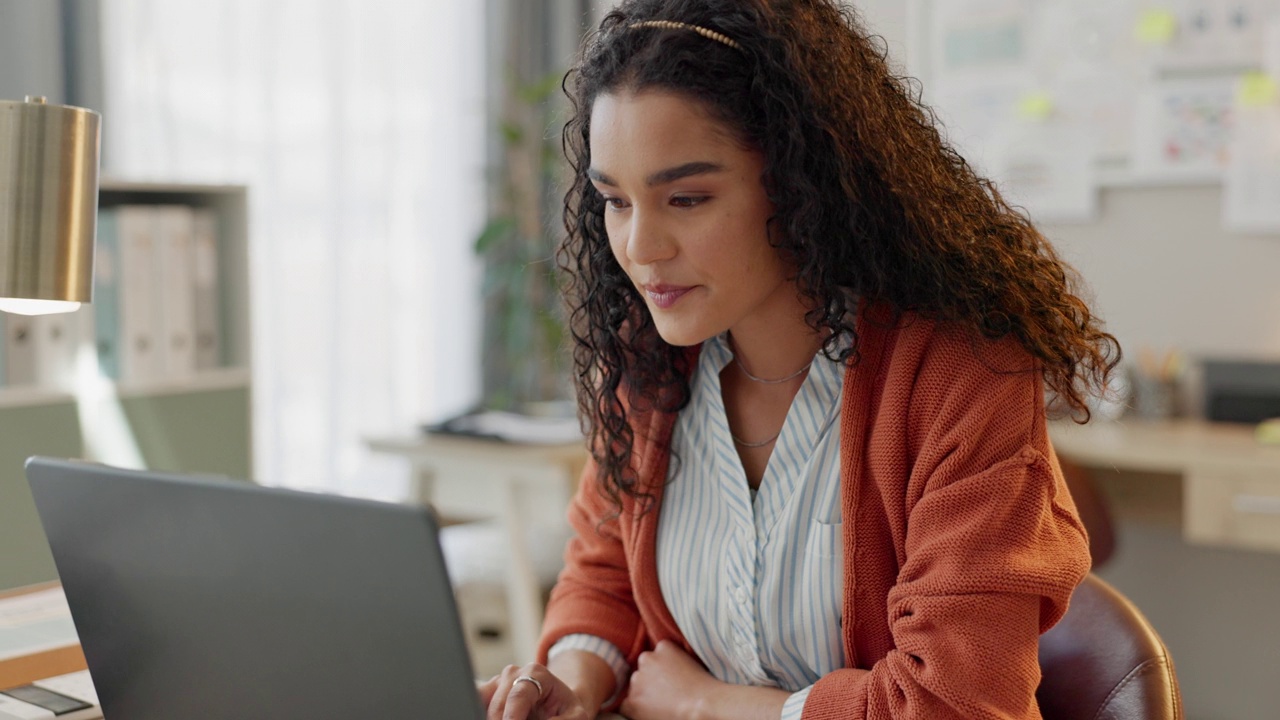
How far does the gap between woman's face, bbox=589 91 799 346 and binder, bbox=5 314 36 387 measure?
1286mm

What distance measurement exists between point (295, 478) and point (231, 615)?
267 centimetres

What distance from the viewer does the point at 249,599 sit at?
0.73 metres

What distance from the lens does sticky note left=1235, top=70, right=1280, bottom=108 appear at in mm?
2564

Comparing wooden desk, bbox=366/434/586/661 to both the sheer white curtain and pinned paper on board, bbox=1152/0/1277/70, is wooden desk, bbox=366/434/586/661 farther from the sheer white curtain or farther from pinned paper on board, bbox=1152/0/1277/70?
pinned paper on board, bbox=1152/0/1277/70

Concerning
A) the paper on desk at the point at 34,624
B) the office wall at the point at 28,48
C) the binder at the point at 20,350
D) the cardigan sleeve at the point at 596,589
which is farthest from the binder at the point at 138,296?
the cardigan sleeve at the point at 596,589

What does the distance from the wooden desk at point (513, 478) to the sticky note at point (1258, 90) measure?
5.16 feet

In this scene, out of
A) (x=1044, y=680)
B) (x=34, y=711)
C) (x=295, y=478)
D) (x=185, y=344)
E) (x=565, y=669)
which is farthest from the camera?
(x=295, y=478)

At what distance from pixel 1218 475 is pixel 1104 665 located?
1.34 m

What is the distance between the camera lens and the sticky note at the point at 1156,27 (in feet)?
8.69

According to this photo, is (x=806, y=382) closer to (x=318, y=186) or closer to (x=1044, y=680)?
(x=1044, y=680)

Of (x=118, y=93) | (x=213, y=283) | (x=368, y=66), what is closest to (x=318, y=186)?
(x=368, y=66)

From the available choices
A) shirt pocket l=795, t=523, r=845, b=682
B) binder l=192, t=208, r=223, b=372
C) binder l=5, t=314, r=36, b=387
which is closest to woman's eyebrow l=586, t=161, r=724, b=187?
shirt pocket l=795, t=523, r=845, b=682

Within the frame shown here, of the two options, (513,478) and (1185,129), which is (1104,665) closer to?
(513,478)

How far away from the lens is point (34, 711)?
37.5 inches
